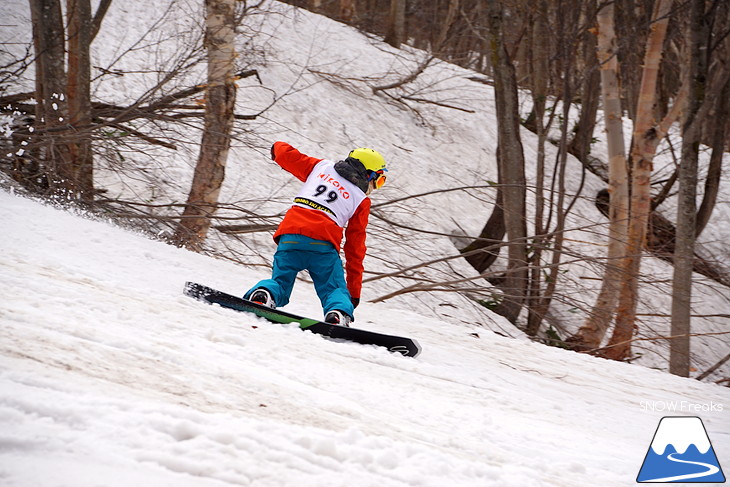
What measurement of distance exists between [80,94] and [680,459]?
686 centimetres

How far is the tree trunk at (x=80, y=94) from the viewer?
7.11 meters

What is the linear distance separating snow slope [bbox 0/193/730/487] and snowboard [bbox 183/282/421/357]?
0.44 feet

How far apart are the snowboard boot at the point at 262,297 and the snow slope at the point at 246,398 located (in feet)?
→ 0.91

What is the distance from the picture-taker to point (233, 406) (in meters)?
2.32

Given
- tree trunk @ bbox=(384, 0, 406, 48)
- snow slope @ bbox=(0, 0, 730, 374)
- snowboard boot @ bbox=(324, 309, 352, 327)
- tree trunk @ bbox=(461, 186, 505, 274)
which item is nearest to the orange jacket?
snowboard boot @ bbox=(324, 309, 352, 327)

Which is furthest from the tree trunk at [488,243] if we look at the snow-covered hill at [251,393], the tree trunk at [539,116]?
the snow-covered hill at [251,393]

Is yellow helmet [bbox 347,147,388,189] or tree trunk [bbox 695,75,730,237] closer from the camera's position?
yellow helmet [bbox 347,147,388,189]

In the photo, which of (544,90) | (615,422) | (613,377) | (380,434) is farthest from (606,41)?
(380,434)

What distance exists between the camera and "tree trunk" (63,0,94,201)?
711cm

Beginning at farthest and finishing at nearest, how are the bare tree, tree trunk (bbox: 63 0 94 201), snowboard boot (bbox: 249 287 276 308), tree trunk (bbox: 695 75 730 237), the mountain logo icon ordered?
1. tree trunk (bbox: 695 75 730 237)
2. the bare tree
3. tree trunk (bbox: 63 0 94 201)
4. snowboard boot (bbox: 249 287 276 308)
5. the mountain logo icon

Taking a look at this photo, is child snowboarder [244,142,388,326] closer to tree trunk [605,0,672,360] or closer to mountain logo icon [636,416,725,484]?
mountain logo icon [636,416,725,484]

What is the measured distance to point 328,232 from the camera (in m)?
4.53

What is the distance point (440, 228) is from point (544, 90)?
3099mm

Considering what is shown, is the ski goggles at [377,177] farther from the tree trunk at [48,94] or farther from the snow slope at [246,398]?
the tree trunk at [48,94]
